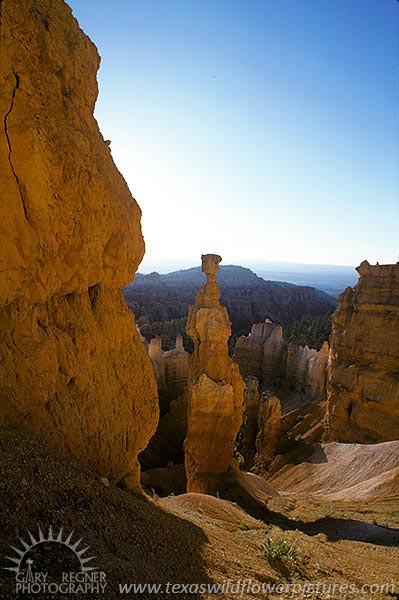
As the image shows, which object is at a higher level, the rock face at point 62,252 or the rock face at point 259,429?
the rock face at point 62,252

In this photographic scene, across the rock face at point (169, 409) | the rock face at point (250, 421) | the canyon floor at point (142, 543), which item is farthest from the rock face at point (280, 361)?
the canyon floor at point (142, 543)

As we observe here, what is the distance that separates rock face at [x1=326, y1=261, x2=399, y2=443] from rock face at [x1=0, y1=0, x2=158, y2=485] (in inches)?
652

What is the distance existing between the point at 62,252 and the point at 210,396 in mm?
10668

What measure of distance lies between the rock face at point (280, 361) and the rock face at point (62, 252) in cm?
2251

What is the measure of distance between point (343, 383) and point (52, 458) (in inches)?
755

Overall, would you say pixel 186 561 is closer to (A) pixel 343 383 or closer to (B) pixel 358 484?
(B) pixel 358 484

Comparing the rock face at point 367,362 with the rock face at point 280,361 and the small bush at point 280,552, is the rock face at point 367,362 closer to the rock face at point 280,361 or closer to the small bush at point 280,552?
the rock face at point 280,361

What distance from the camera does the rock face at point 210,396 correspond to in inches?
542

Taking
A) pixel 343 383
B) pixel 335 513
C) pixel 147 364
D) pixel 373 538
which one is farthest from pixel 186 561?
pixel 343 383

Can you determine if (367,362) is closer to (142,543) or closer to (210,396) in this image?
(210,396)

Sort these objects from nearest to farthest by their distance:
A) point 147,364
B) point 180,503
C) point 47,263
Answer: point 47,263, point 147,364, point 180,503

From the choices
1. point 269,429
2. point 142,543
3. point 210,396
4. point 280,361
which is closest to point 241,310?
point 280,361

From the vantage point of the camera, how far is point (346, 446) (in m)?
17.0

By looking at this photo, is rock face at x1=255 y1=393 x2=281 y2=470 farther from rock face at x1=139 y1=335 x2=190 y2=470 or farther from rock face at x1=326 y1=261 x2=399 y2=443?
rock face at x1=139 y1=335 x2=190 y2=470
